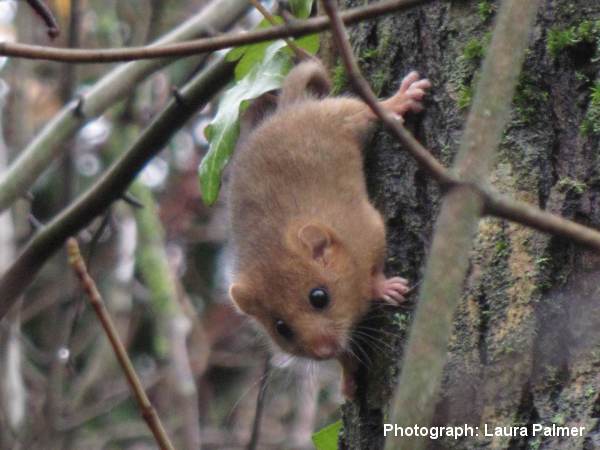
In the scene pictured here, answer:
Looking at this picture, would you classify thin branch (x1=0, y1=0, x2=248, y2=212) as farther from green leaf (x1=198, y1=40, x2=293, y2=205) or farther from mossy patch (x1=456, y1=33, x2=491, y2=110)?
mossy patch (x1=456, y1=33, x2=491, y2=110)

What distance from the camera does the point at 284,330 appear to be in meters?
3.53

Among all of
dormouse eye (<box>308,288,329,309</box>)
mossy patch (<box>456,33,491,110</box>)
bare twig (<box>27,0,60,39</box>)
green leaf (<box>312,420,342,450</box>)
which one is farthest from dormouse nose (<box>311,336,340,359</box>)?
bare twig (<box>27,0,60,39</box>)

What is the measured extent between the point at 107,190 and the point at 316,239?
0.73 metres

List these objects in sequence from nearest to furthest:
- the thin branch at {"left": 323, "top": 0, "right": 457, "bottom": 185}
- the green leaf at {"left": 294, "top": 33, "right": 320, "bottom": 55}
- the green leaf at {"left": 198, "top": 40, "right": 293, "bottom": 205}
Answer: the thin branch at {"left": 323, "top": 0, "right": 457, "bottom": 185} → the green leaf at {"left": 198, "top": 40, "right": 293, "bottom": 205} → the green leaf at {"left": 294, "top": 33, "right": 320, "bottom": 55}

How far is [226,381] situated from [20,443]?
11.1 ft

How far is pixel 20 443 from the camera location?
565 cm

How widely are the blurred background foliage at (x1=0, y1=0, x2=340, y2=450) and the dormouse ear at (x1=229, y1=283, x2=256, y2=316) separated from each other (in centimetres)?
234

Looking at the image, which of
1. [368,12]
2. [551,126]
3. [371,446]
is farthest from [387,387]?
[368,12]

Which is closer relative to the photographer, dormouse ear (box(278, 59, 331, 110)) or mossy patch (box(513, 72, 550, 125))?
mossy patch (box(513, 72, 550, 125))

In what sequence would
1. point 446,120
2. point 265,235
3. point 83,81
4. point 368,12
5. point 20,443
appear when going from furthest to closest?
point 83,81
point 20,443
point 265,235
point 446,120
point 368,12

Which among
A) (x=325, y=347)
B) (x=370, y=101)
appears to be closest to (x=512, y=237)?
(x=370, y=101)

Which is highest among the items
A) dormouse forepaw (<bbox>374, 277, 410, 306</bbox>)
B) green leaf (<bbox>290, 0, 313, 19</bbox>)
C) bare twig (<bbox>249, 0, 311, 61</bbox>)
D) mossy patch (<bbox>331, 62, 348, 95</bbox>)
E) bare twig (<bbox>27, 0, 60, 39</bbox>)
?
green leaf (<bbox>290, 0, 313, 19</bbox>)

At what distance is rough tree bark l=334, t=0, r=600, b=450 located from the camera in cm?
218

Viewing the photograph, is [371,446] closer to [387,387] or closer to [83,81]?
[387,387]
